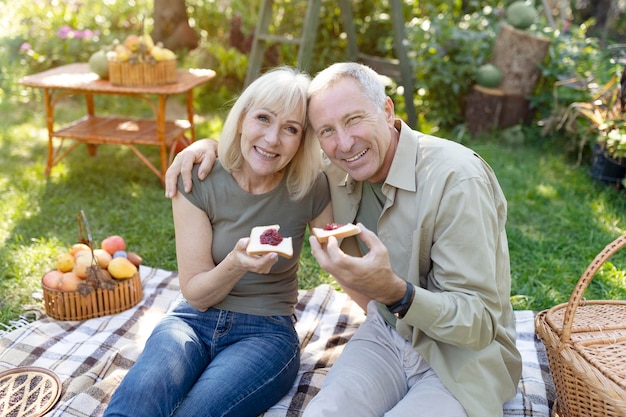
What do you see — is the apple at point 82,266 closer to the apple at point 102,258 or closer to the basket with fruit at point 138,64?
the apple at point 102,258

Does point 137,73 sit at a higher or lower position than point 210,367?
higher

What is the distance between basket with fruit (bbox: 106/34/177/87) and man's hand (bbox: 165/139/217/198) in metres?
2.91

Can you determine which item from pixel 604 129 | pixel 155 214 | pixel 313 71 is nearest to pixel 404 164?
pixel 155 214

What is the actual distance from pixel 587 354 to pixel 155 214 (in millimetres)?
3717

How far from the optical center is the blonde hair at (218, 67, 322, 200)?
2533mm

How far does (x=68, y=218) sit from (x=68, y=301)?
67.5 inches

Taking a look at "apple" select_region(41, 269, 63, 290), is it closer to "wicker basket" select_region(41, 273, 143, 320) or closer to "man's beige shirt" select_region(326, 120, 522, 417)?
"wicker basket" select_region(41, 273, 143, 320)

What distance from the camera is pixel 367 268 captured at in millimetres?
2043

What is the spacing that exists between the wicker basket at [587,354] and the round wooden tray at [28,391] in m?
2.22

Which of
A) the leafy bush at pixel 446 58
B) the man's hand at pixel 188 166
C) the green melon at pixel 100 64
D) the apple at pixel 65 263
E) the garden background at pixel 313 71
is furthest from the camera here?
the leafy bush at pixel 446 58

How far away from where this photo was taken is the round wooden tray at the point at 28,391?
2834mm

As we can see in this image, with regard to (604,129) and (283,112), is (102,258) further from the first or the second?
(604,129)

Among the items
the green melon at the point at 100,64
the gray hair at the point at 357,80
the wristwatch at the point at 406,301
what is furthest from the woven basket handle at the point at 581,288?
the green melon at the point at 100,64

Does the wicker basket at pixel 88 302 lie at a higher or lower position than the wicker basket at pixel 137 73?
lower
